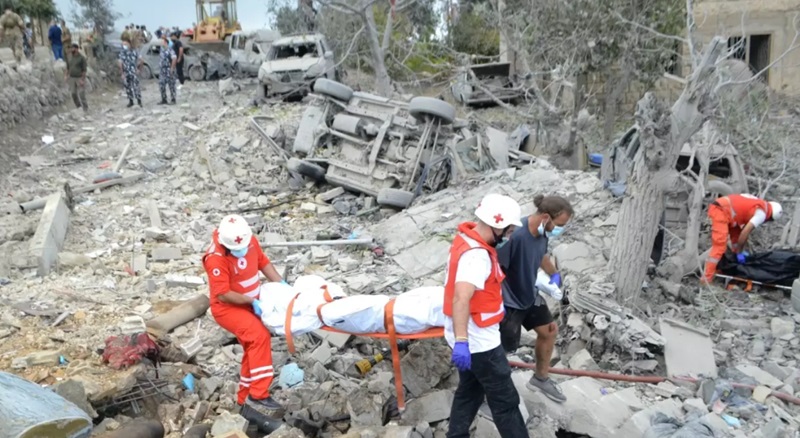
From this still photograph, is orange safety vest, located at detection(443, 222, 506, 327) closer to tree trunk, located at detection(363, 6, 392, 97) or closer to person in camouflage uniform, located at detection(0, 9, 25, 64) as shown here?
tree trunk, located at detection(363, 6, 392, 97)

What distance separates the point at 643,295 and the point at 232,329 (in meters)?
4.51

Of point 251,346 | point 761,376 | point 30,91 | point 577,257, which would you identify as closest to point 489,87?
point 30,91

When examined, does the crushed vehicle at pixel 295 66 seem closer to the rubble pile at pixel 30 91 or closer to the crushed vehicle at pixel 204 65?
the rubble pile at pixel 30 91

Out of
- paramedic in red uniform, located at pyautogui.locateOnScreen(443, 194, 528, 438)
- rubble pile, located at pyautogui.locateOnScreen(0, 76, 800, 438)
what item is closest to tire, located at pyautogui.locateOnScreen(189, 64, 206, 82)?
rubble pile, located at pyautogui.locateOnScreen(0, 76, 800, 438)

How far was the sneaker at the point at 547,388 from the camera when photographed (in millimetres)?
4508

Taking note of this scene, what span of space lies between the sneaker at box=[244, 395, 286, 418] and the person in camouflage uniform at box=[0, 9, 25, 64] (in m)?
15.0

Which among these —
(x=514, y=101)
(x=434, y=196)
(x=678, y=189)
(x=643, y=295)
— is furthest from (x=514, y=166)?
(x=514, y=101)

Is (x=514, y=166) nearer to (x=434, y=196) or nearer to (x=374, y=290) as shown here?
(x=434, y=196)

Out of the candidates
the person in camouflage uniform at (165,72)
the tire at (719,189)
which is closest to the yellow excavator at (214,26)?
the person in camouflage uniform at (165,72)

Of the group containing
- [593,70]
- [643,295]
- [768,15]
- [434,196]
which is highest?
[768,15]

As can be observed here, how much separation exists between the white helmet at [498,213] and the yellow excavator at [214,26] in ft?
74.6

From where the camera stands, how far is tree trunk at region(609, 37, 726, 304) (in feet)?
19.1

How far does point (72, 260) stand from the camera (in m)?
8.12

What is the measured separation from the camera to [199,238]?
31.7ft
